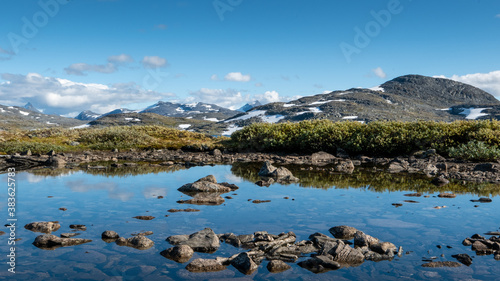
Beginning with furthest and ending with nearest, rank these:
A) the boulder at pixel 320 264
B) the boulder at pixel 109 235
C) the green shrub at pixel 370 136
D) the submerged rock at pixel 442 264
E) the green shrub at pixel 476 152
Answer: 1. the green shrub at pixel 370 136
2. the green shrub at pixel 476 152
3. the boulder at pixel 109 235
4. the submerged rock at pixel 442 264
5. the boulder at pixel 320 264

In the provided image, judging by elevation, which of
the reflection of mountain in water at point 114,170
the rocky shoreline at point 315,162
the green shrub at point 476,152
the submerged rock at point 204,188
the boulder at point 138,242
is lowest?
the boulder at point 138,242

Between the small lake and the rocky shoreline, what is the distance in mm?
3133

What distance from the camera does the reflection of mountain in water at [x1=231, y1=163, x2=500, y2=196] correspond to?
70.7 ft

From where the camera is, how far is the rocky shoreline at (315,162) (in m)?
27.1

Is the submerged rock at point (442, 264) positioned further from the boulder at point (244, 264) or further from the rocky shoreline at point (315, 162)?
the rocky shoreline at point (315, 162)

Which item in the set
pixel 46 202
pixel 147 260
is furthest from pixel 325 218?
pixel 46 202

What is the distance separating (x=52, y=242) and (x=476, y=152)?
1275 inches

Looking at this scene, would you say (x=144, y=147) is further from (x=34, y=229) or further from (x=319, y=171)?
(x=34, y=229)

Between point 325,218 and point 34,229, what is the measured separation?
10199 mm

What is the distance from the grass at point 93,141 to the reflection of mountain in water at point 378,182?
21.1 m

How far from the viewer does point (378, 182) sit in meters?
24.5

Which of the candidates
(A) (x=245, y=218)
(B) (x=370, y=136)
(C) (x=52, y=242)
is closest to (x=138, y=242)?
(C) (x=52, y=242)

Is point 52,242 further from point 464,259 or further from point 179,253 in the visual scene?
point 464,259

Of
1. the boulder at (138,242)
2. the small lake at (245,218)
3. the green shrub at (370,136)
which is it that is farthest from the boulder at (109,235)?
the green shrub at (370,136)
